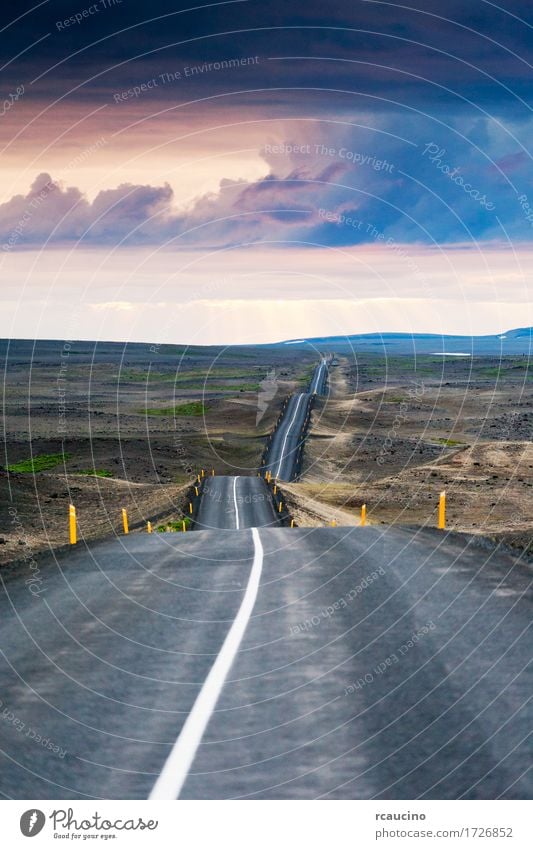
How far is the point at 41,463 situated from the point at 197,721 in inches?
2942

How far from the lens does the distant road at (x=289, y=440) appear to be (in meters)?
80.2

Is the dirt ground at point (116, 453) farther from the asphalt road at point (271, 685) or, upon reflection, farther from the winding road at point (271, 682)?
the asphalt road at point (271, 685)

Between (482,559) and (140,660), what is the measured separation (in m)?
8.54

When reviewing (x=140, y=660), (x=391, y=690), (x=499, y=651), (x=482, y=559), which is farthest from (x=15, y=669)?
(x=482, y=559)

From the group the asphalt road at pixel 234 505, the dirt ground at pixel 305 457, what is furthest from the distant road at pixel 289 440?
the asphalt road at pixel 234 505

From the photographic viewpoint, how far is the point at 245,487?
59.6 m

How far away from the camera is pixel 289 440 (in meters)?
95.0

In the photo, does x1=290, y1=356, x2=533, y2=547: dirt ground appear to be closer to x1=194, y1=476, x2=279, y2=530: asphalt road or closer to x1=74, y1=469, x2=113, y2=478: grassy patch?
x1=194, y1=476, x2=279, y2=530: asphalt road

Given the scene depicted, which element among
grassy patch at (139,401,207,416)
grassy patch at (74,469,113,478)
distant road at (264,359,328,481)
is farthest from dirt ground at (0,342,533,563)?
distant road at (264,359,328,481)

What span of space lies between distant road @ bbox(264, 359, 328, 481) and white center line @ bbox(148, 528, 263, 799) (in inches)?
2594

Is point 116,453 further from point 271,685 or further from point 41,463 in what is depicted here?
point 271,685

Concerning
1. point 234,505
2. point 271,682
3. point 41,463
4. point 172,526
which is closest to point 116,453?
point 41,463
